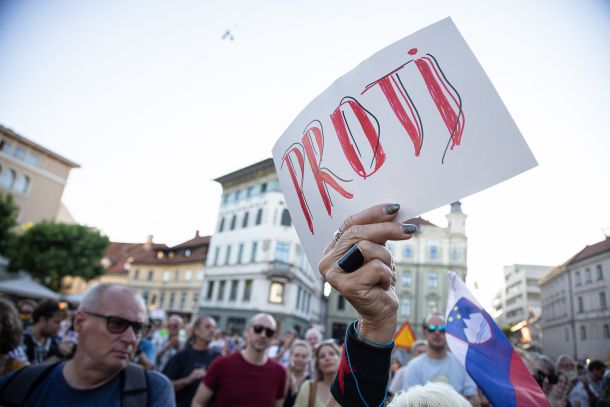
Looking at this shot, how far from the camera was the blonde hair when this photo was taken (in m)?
1.81

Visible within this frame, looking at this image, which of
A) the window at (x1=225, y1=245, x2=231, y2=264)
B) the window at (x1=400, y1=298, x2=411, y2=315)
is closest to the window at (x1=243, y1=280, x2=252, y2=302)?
the window at (x1=225, y1=245, x2=231, y2=264)

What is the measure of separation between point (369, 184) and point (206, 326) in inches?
172

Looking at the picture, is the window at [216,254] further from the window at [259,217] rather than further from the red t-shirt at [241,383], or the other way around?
the red t-shirt at [241,383]

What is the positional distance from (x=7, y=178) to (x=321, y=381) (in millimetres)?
43351

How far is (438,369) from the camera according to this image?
377 cm

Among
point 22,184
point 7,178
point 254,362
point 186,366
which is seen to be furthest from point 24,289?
point 22,184

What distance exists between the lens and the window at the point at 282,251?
3134 cm

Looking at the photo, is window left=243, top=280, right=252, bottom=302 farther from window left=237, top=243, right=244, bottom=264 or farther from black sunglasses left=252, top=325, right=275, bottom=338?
black sunglasses left=252, top=325, right=275, bottom=338

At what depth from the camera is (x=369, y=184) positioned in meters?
1.24

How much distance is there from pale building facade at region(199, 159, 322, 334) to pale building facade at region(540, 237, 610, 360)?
1894 cm

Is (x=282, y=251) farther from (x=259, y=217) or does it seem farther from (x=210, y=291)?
(x=210, y=291)

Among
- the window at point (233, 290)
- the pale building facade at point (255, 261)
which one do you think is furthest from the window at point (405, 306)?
the window at point (233, 290)

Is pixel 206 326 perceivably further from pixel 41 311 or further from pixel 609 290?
pixel 609 290

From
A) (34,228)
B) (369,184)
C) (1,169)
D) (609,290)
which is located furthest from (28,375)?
(1,169)
